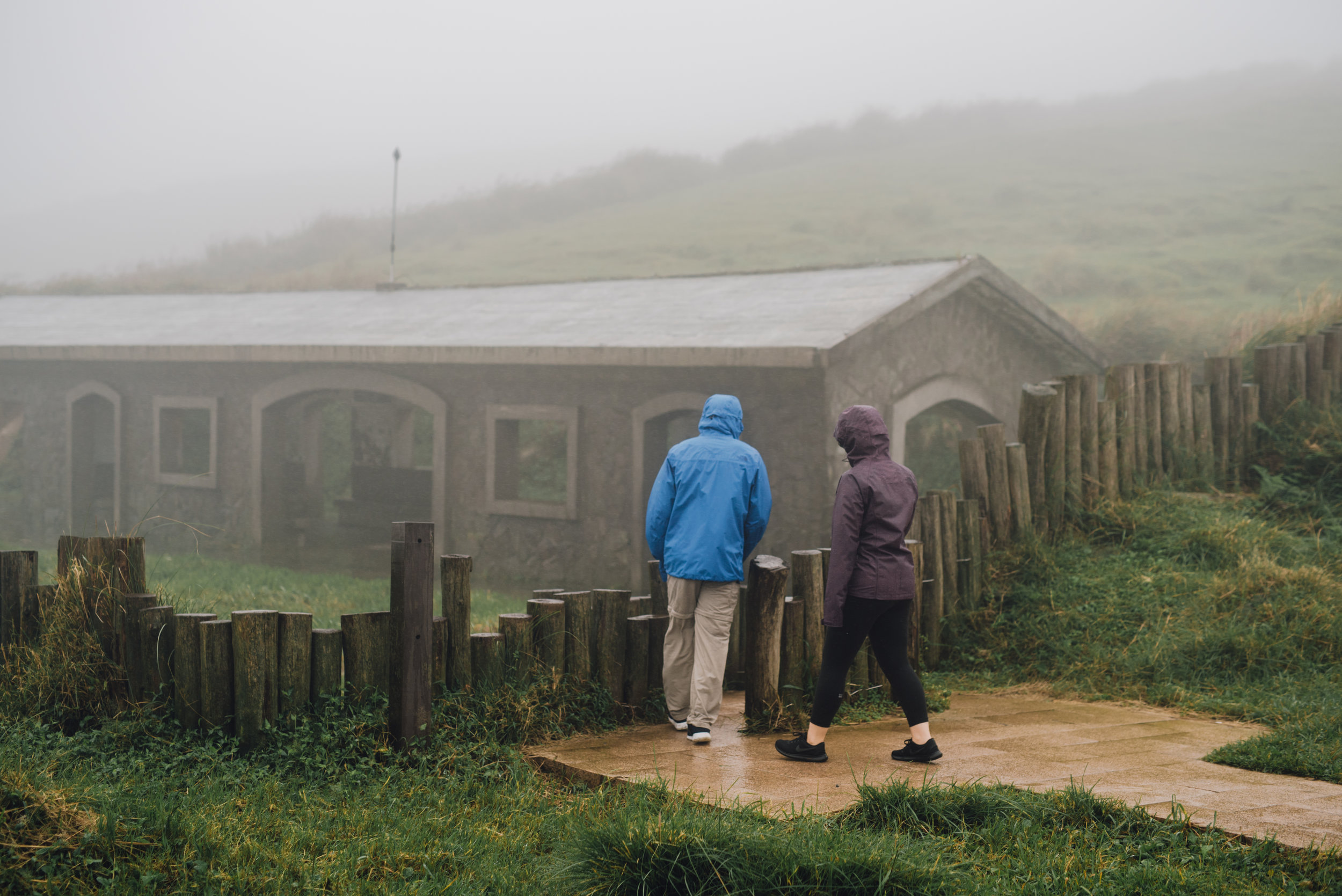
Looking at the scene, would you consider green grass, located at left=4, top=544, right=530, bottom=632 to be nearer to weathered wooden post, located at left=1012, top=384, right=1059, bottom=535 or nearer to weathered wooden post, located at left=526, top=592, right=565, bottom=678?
weathered wooden post, located at left=526, top=592, right=565, bottom=678

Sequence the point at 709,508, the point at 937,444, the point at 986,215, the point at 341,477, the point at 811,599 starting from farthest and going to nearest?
the point at 986,215, the point at 341,477, the point at 937,444, the point at 811,599, the point at 709,508

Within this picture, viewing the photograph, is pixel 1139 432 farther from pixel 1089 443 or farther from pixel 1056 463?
pixel 1056 463

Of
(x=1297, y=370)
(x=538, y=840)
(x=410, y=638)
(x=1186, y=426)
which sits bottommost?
(x=538, y=840)

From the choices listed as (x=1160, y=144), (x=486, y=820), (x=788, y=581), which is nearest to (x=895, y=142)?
(x=1160, y=144)

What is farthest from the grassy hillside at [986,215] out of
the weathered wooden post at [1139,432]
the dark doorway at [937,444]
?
the weathered wooden post at [1139,432]

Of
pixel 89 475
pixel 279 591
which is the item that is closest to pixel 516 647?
pixel 279 591

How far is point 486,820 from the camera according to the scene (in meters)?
3.95

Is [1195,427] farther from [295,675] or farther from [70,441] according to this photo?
[70,441]

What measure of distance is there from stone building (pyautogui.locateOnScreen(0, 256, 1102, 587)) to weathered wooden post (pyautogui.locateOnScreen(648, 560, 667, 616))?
12.2ft

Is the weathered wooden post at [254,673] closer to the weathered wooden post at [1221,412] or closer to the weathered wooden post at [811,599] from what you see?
the weathered wooden post at [811,599]

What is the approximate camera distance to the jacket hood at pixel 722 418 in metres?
5.47

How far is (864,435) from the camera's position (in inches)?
196

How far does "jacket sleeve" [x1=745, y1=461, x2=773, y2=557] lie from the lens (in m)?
5.37

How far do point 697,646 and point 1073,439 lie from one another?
4113 mm
